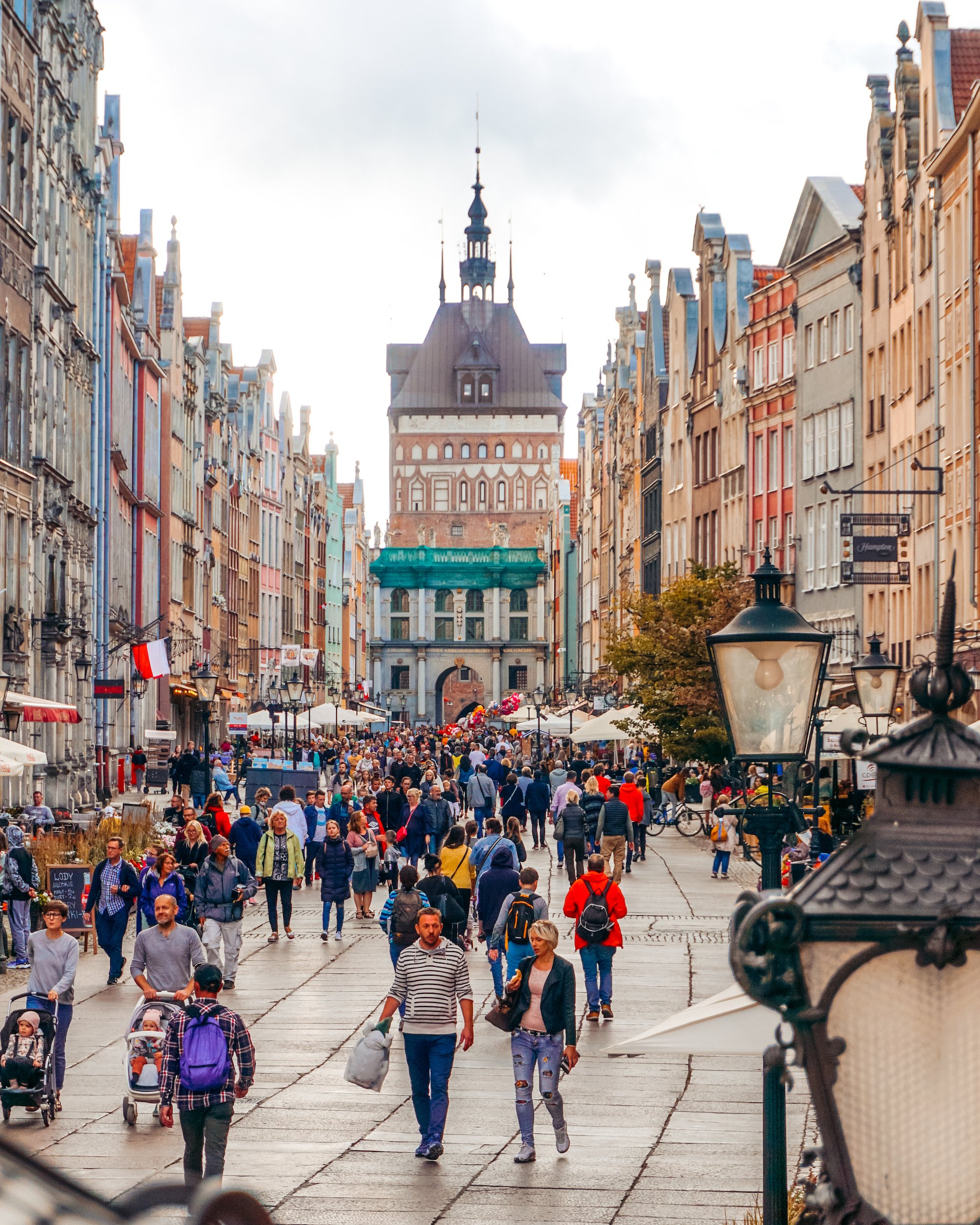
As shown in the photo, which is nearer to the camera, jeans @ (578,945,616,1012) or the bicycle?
jeans @ (578,945,616,1012)

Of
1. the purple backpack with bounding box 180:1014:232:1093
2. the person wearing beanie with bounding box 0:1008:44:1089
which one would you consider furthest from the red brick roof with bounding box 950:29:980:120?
the purple backpack with bounding box 180:1014:232:1093

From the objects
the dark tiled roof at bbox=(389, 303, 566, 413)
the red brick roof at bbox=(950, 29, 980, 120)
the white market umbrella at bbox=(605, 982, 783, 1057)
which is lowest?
the white market umbrella at bbox=(605, 982, 783, 1057)

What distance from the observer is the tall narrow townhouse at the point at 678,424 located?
222 feet

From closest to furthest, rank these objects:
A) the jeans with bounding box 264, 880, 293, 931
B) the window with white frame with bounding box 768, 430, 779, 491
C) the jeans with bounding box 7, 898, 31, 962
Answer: the jeans with bounding box 7, 898, 31, 962, the jeans with bounding box 264, 880, 293, 931, the window with white frame with bounding box 768, 430, 779, 491

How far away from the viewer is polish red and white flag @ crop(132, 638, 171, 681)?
1741 inches

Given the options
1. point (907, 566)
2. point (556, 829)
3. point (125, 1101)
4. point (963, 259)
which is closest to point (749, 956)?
point (125, 1101)

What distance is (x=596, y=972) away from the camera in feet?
58.3

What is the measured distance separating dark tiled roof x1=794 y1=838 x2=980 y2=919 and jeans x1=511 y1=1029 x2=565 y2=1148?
909 cm

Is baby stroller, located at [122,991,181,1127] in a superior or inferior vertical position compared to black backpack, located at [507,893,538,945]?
inferior

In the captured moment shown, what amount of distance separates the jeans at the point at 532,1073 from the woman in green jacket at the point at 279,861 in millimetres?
11012

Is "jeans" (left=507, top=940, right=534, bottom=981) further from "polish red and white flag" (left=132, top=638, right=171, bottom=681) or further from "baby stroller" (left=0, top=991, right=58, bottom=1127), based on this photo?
"polish red and white flag" (left=132, top=638, right=171, bottom=681)

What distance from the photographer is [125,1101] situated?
513 inches

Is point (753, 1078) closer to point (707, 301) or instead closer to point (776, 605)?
point (776, 605)

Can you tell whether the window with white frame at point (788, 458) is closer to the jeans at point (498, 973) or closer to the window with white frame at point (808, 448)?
the window with white frame at point (808, 448)
